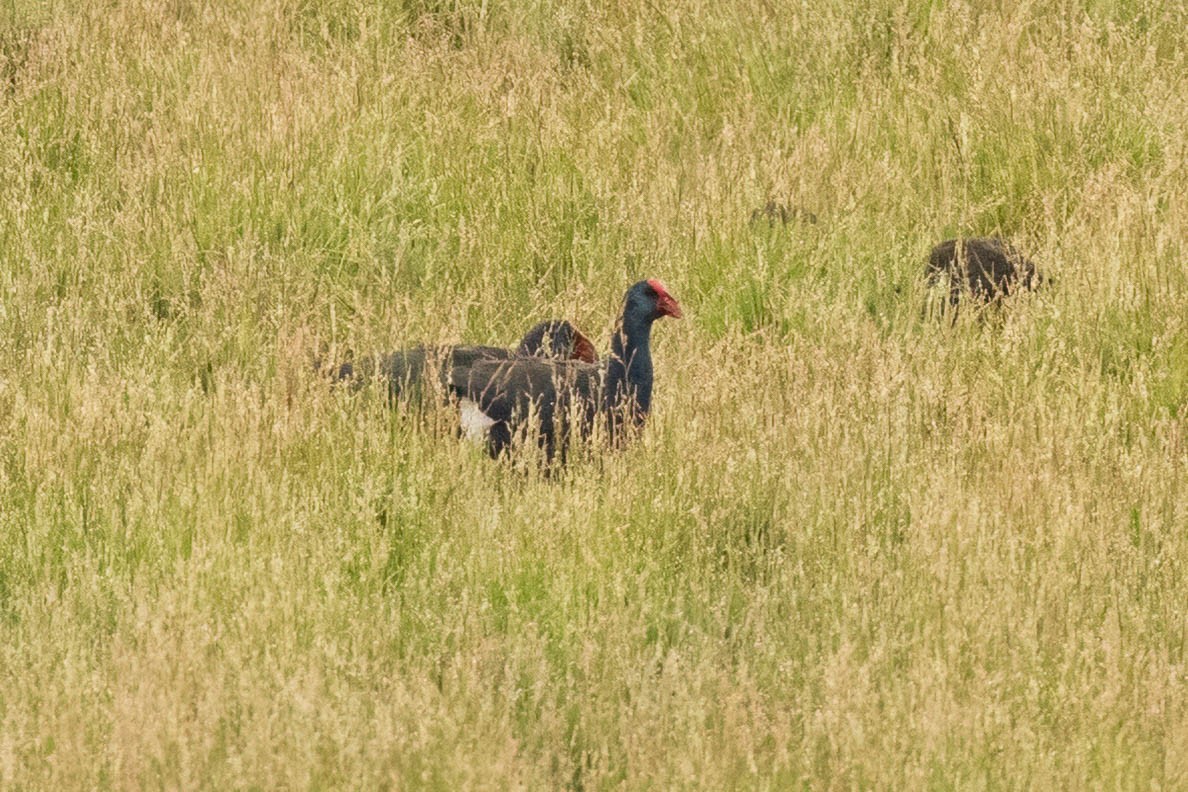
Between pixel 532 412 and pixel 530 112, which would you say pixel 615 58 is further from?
pixel 532 412

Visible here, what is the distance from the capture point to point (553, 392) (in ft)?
21.2

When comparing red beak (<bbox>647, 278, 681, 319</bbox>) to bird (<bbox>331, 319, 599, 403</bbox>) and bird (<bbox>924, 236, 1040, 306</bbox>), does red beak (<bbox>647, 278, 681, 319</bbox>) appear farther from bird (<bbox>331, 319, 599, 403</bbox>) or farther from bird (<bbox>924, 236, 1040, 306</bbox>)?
bird (<bbox>924, 236, 1040, 306</bbox>)

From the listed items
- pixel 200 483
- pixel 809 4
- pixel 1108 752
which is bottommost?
pixel 1108 752

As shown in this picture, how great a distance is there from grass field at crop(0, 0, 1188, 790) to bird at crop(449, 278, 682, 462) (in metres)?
0.17

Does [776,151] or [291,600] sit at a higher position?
[776,151]

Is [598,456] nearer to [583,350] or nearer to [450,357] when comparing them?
[450,357]

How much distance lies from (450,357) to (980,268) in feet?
8.08

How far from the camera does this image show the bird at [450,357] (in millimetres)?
6367

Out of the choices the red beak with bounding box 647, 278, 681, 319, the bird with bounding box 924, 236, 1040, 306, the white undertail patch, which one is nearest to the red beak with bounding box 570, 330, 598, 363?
the red beak with bounding box 647, 278, 681, 319

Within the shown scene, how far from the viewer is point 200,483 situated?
17.5ft

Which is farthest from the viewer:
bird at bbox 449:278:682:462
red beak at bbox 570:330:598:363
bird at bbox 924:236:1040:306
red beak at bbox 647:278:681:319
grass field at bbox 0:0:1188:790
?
bird at bbox 924:236:1040:306

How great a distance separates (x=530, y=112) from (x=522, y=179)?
78 cm

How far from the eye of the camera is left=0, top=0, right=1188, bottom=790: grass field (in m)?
4.17

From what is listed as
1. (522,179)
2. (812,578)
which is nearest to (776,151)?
(522,179)
